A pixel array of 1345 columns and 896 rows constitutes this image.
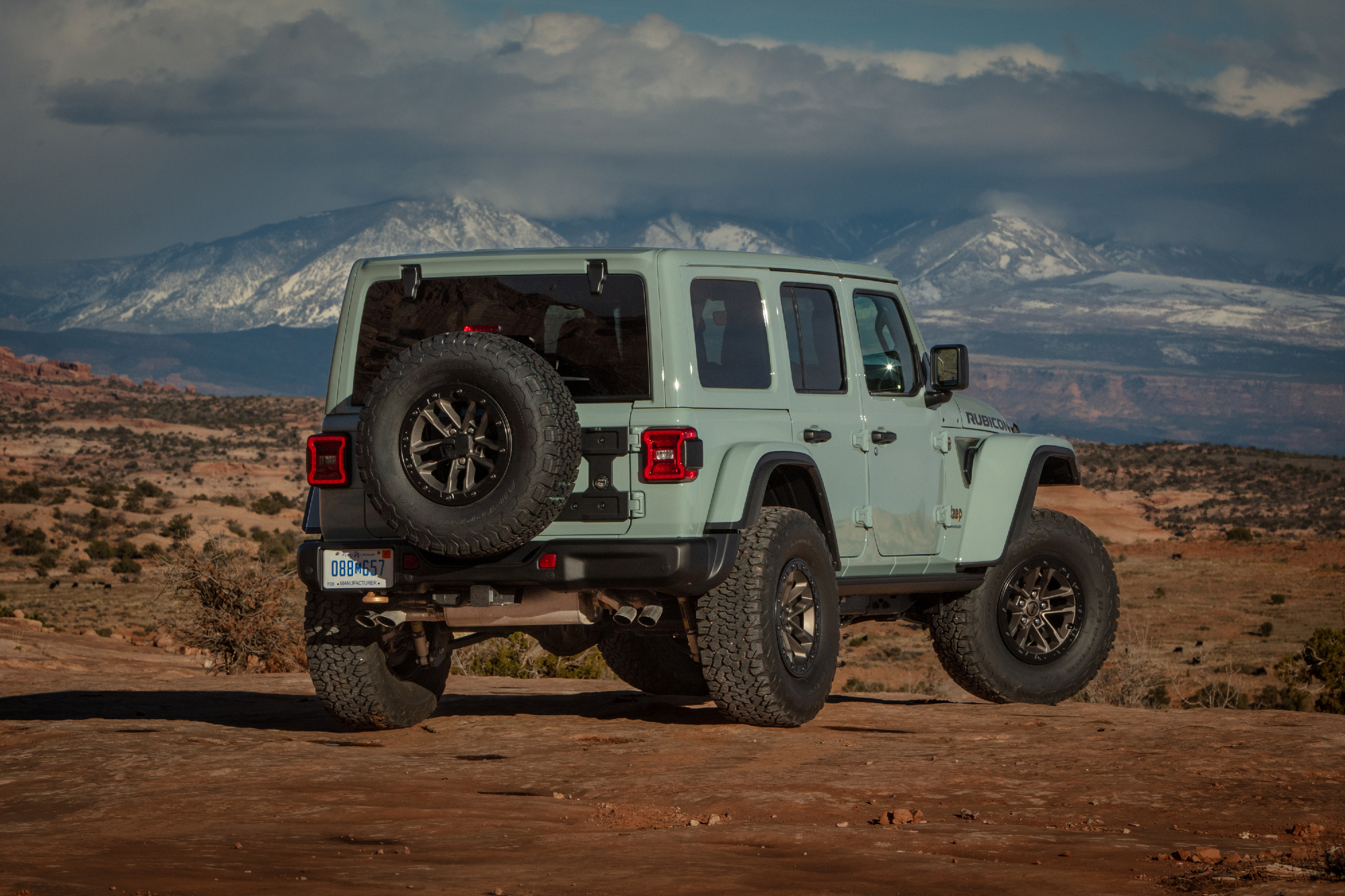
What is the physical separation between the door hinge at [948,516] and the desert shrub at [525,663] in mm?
Answer: 6911

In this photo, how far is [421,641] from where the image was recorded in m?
7.89

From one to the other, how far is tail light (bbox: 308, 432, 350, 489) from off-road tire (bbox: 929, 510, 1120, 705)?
395 centimetres

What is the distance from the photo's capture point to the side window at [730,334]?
7332 millimetres

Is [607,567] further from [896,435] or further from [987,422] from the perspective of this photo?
[987,422]

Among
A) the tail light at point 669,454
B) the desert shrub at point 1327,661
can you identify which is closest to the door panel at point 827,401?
the tail light at point 669,454

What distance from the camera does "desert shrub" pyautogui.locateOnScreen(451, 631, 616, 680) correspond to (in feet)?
52.0

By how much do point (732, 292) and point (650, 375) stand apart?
86 centimetres

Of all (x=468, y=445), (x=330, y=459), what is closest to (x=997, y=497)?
(x=468, y=445)

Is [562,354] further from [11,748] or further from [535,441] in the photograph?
[11,748]

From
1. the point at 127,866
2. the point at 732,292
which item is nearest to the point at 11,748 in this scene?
the point at 127,866

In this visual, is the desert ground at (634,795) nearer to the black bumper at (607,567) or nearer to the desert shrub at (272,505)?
the black bumper at (607,567)

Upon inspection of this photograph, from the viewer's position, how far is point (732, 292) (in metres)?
7.61

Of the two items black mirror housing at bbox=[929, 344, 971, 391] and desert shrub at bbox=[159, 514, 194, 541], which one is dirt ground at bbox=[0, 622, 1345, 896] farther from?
desert shrub at bbox=[159, 514, 194, 541]

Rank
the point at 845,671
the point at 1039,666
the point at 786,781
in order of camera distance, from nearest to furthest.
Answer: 1. the point at 786,781
2. the point at 1039,666
3. the point at 845,671
